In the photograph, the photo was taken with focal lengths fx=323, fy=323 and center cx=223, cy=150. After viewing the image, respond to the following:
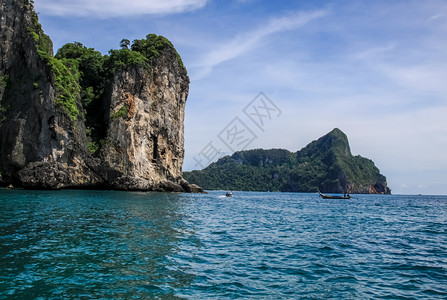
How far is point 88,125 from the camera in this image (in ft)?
185

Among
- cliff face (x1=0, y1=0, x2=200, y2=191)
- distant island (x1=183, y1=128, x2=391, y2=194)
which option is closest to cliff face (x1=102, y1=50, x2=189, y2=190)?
cliff face (x1=0, y1=0, x2=200, y2=191)

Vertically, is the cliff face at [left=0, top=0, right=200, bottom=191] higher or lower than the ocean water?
higher

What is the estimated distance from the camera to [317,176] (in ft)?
570

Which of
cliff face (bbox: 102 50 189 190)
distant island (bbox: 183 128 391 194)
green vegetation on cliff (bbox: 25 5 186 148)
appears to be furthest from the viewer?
distant island (bbox: 183 128 391 194)

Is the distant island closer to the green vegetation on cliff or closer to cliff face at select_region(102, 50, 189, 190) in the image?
cliff face at select_region(102, 50, 189, 190)

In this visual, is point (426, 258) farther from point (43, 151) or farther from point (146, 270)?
point (43, 151)

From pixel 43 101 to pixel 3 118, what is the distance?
6.85 meters

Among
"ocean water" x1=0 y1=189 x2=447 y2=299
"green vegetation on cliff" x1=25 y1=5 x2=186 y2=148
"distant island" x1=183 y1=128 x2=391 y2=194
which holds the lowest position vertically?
"ocean water" x1=0 y1=189 x2=447 y2=299

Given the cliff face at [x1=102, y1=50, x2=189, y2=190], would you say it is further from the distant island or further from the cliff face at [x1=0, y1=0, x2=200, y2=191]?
the distant island

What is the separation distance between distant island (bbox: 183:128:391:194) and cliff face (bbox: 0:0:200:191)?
104599 millimetres

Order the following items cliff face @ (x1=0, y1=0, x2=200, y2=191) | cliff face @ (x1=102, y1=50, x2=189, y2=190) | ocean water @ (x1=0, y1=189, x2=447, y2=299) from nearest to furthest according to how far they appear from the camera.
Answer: ocean water @ (x1=0, y1=189, x2=447, y2=299), cliff face @ (x1=0, y1=0, x2=200, y2=191), cliff face @ (x1=102, y1=50, x2=189, y2=190)

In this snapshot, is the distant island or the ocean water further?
the distant island

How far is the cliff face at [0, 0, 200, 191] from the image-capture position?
45.4 meters

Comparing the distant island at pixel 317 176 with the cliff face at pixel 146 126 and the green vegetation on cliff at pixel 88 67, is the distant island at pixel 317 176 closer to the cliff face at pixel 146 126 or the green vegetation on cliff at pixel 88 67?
the cliff face at pixel 146 126
